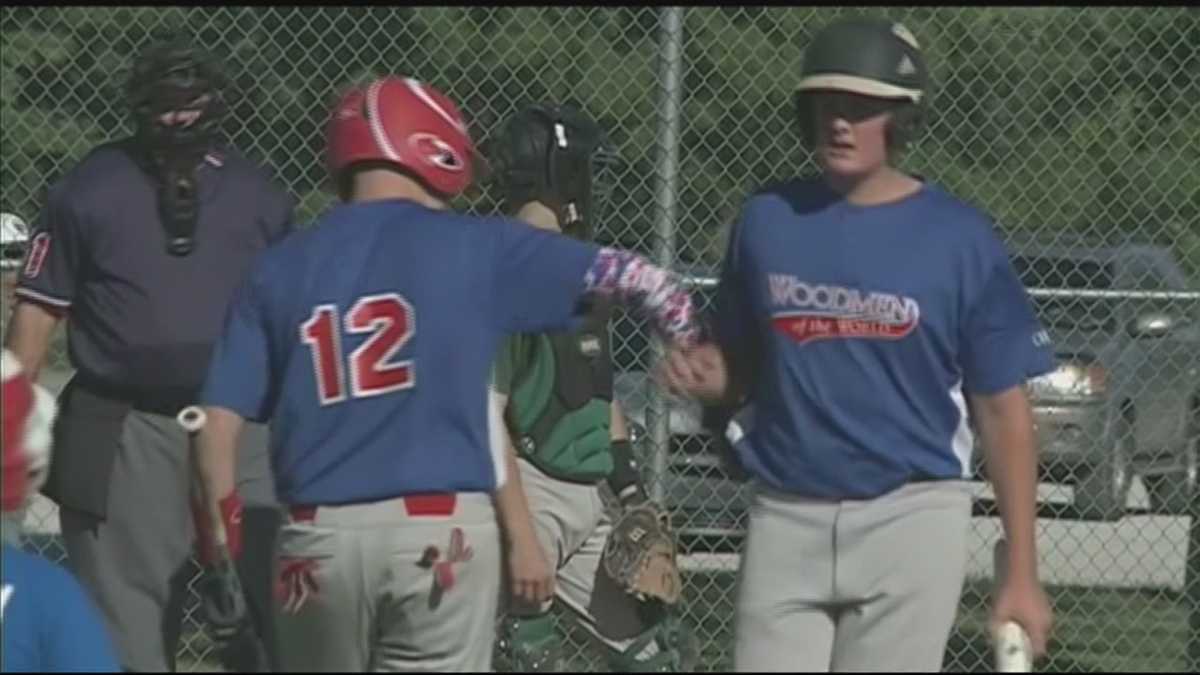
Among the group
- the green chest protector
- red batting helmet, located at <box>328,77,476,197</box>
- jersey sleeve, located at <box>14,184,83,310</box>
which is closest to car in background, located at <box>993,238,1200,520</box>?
the green chest protector

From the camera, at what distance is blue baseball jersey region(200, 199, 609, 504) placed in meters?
5.37

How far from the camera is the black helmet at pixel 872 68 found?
558 centimetres

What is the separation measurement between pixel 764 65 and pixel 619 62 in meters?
0.50

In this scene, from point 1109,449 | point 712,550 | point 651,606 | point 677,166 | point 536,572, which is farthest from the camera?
point 1109,449

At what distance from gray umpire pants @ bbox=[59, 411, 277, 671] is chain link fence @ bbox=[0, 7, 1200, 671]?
223 cm

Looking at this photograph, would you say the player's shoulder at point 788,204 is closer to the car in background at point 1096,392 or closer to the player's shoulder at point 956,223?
the player's shoulder at point 956,223

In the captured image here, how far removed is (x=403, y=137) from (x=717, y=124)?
4.11 meters

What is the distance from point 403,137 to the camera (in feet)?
18.2

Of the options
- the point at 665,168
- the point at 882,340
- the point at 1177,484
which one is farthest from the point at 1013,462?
the point at 1177,484

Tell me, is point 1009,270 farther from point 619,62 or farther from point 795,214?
point 619,62

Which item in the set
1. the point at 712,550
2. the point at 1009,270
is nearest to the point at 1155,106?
the point at 712,550

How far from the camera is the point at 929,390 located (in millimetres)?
5531

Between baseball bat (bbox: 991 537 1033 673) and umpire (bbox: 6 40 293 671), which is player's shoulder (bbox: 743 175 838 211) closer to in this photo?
baseball bat (bbox: 991 537 1033 673)

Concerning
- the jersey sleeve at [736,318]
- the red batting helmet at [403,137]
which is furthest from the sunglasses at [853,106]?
the red batting helmet at [403,137]
